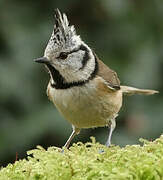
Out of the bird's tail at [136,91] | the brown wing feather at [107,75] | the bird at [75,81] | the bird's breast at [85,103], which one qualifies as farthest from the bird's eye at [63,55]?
the bird's tail at [136,91]

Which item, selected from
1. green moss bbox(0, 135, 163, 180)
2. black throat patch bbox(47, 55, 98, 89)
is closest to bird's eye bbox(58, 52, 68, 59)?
black throat patch bbox(47, 55, 98, 89)

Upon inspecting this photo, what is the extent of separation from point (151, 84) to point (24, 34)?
1.40m

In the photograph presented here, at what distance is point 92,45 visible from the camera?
5660 millimetres

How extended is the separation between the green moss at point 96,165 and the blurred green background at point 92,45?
244 centimetres

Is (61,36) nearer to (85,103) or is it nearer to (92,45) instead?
(85,103)

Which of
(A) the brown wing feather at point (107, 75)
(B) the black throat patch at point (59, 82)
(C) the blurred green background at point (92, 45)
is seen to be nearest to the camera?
(B) the black throat patch at point (59, 82)

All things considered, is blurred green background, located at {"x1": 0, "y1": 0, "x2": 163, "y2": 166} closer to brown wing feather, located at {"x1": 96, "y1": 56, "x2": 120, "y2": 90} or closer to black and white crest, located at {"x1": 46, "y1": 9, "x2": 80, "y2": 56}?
brown wing feather, located at {"x1": 96, "y1": 56, "x2": 120, "y2": 90}

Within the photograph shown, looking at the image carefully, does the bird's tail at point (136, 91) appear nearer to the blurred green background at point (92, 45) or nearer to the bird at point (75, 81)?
the blurred green background at point (92, 45)

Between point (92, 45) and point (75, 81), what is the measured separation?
176 centimetres

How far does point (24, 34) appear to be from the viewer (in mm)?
5422

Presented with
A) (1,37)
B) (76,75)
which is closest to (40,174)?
(76,75)

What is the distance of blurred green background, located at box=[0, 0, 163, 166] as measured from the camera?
5234mm

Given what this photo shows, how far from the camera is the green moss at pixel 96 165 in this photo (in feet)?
7.64

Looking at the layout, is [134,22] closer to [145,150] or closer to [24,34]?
[24,34]
